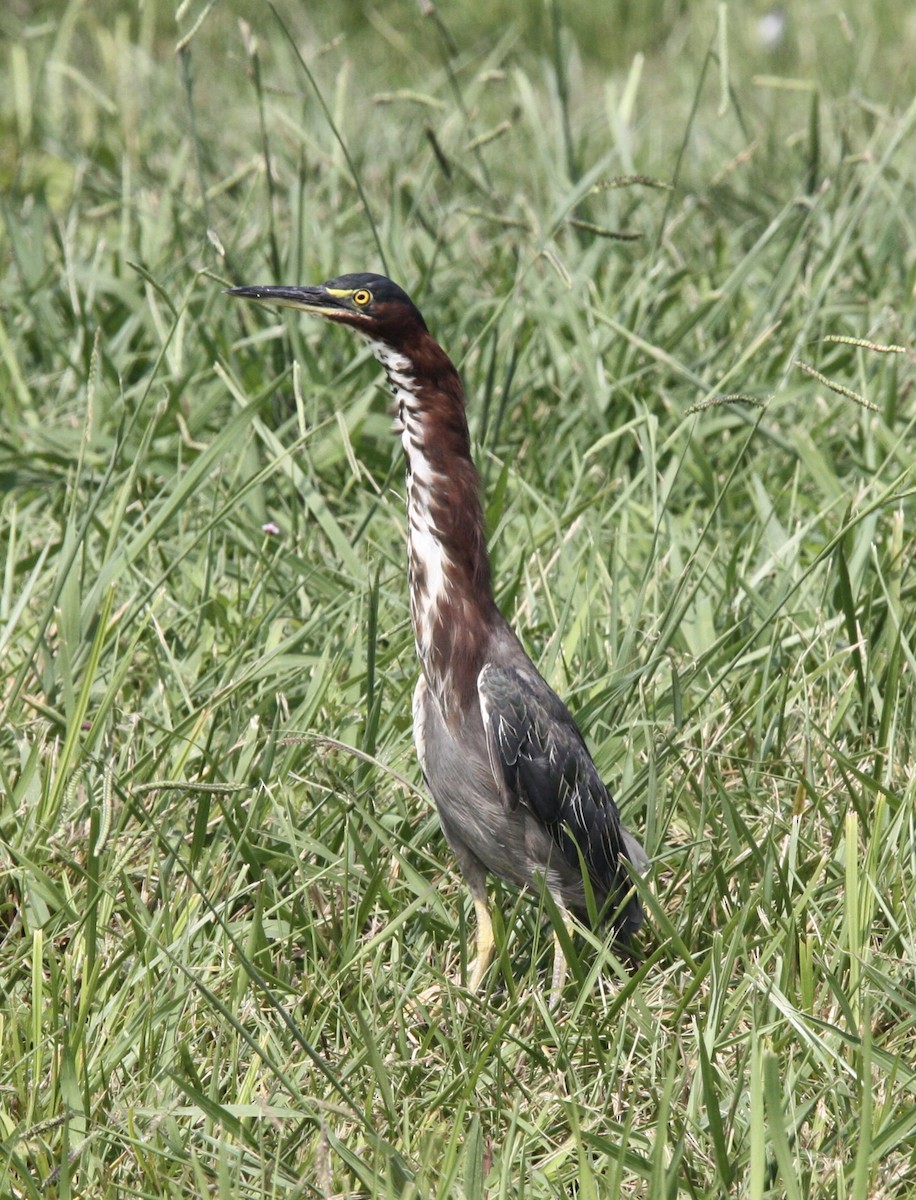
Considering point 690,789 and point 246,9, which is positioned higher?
point 246,9

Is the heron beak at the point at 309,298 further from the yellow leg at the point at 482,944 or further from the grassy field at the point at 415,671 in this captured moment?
the yellow leg at the point at 482,944

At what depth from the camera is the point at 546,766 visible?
3393 millimetres

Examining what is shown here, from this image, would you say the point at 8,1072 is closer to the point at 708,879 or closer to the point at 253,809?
the point at 253,809

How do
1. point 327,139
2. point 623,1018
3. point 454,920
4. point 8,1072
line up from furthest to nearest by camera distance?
point 327,139, point 454,920, point 623,1018, point 8,1072

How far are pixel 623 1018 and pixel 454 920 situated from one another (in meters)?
0.61

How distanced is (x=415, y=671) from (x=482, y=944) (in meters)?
0.94

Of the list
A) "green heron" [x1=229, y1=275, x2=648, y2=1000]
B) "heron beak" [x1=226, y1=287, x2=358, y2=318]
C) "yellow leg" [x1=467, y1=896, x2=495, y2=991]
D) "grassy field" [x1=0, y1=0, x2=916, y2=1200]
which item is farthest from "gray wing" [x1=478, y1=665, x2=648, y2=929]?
"heron beak" [x1=226, y1=287, x2=358, y2=318]

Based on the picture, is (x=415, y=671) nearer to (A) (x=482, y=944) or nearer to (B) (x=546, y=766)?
(B) (x=546, y=766)

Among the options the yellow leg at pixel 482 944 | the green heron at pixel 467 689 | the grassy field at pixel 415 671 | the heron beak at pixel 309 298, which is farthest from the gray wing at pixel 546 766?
the heron beak at pixel 309 298

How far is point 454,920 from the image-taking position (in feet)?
11.4

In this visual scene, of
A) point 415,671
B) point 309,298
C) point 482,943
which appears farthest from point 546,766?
point 309,298

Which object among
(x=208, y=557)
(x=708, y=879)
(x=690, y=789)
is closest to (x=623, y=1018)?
(x=708, y=879)

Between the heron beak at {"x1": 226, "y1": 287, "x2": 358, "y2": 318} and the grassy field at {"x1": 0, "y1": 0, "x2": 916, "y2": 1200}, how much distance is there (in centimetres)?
21

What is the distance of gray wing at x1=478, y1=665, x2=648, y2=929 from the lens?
11.1 ft
